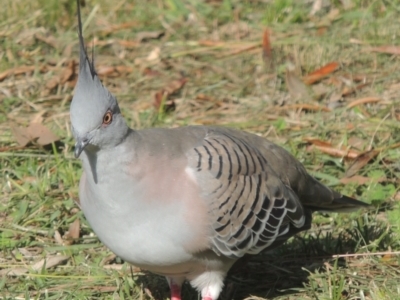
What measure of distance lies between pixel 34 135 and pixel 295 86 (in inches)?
86.3

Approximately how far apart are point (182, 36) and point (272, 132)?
1984mm

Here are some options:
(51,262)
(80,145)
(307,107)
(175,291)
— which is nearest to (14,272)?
(51,262)

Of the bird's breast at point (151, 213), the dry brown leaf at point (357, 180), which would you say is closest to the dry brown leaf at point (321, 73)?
the dry brown leaf at point (357, 180)

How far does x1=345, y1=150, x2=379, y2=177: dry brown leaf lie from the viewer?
5.89 meters

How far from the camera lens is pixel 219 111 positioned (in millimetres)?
6848

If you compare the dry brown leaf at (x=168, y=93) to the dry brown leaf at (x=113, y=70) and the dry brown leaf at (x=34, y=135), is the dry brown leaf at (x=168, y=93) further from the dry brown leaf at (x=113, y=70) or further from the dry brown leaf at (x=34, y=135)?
the dry brown leaf at (x=34, y=135)

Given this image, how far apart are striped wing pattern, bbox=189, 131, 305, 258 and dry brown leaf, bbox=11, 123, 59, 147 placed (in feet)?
6.16

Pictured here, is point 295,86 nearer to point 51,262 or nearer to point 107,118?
point 51,262

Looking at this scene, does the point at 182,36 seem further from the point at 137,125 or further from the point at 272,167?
the point at 272,167

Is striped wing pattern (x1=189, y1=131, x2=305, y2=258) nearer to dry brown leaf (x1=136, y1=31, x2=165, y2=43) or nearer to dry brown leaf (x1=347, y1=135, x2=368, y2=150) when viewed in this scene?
dry brown leaf (x1=347, y1=135, x2=368, y2=150)

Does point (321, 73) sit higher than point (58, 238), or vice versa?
point (321, 73)

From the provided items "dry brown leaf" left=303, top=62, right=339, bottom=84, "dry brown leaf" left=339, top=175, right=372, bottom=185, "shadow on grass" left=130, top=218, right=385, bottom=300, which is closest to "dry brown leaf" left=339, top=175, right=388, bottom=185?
"dry brown leaf" left=339, top=175, right=372, bottom=185

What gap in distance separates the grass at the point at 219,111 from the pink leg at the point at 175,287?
0.60ft

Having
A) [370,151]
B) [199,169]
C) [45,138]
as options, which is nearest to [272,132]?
[370,151]
